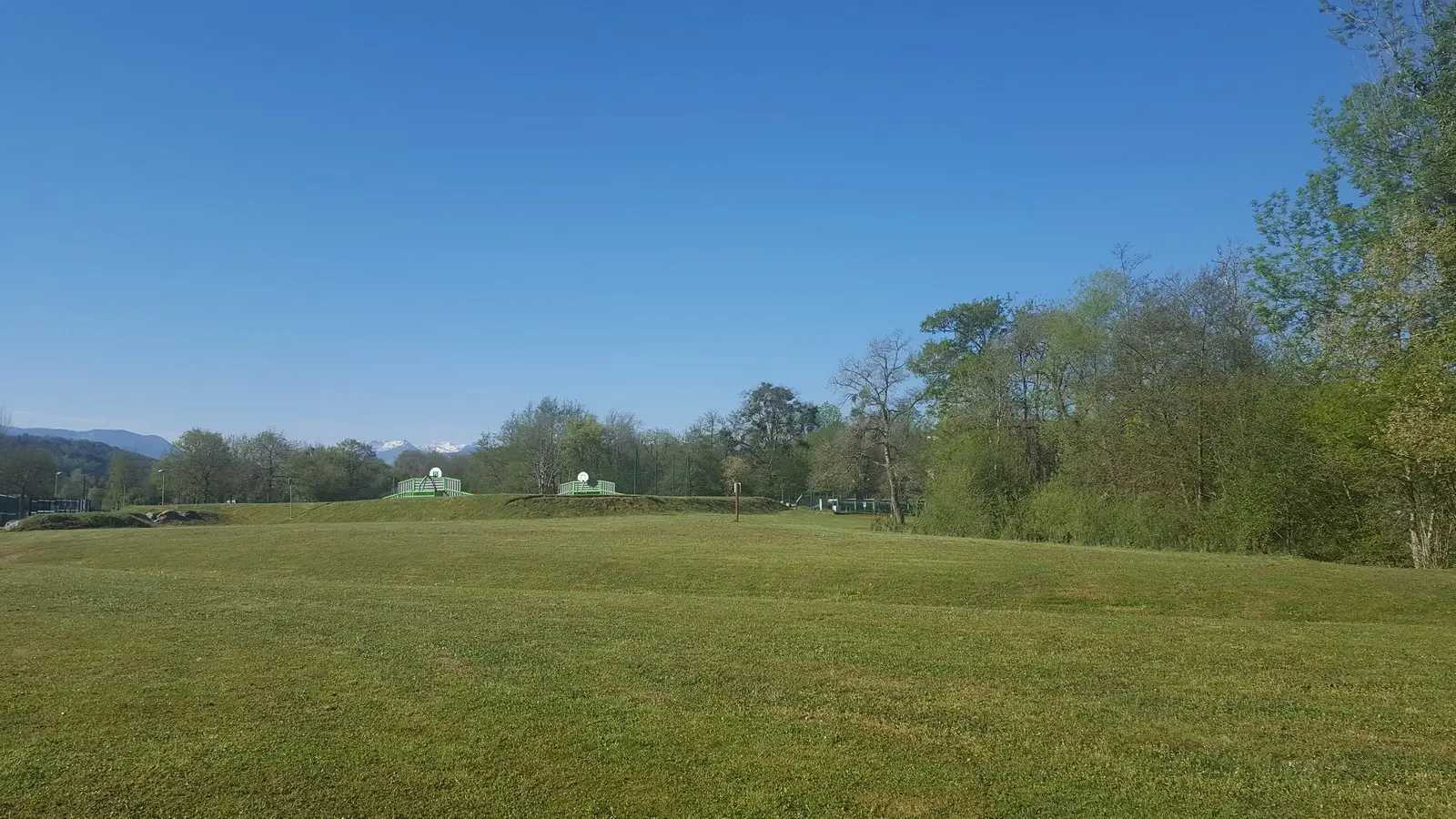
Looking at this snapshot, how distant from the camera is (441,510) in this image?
172 feet

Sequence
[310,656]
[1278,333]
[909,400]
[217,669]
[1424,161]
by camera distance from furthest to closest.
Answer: [909,400] < [1278,333] < [1424,161] < [310,656] < [217,669]

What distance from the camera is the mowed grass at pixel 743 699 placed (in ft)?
19.4

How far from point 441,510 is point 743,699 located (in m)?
47.4

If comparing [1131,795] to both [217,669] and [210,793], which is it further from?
[217,669]

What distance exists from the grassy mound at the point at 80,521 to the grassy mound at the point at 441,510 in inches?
221

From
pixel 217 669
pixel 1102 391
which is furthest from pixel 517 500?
pixel 217 669

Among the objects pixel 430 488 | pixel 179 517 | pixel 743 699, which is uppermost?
pixel 430 488

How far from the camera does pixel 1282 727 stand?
759 centimetres

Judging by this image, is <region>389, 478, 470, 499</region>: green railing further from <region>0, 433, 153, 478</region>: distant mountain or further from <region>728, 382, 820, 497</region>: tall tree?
<region>0, 433, 153, 478</region>: distant mountain

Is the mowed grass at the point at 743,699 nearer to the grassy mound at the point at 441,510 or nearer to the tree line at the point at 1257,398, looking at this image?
the tree line at the point at 1257,398

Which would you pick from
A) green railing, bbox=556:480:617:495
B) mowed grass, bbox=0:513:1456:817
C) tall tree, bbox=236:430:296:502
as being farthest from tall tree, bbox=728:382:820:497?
mowed grass, bbox=0:513:1456:817

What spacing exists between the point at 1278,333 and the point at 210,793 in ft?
117

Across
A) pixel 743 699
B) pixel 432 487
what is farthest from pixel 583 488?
pixel 743 699

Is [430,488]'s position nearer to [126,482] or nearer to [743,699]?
[126,482]
